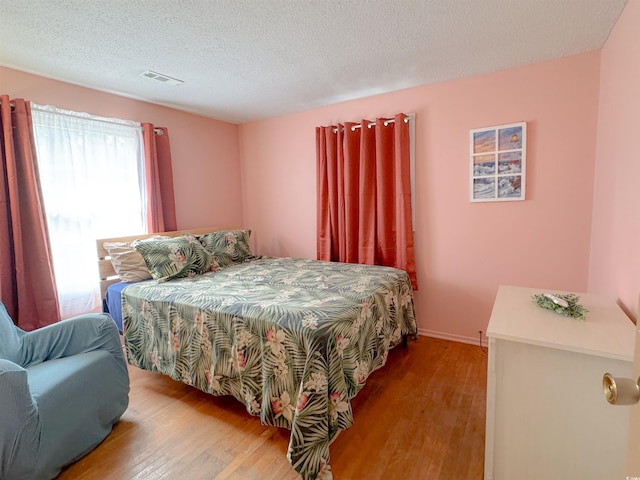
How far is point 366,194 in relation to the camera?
10.1ft

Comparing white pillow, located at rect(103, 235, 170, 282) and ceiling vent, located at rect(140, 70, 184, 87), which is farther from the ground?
ceiling vent, located at rect(140, 70, 184, 87)

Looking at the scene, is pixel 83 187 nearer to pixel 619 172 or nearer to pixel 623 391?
pixel 623 391

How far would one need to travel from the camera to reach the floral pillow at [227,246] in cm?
303

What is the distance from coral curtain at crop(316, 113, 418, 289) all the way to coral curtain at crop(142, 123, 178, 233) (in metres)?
1.52

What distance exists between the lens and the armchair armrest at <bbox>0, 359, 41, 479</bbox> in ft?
4.10

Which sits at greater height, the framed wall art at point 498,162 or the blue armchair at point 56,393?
the framed wall art at point 498,162

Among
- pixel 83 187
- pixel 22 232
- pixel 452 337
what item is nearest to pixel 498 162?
pixel 452 337

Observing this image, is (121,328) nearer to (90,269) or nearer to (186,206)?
(90,269)

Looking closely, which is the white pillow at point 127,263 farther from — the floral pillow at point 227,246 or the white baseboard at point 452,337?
the white baseboard at point 452,337

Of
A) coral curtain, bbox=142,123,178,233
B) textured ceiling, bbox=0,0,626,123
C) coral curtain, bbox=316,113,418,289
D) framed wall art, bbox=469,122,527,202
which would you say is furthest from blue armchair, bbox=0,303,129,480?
framed wall art, bbox=469,122,527,202

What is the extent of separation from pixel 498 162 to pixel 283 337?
219cm

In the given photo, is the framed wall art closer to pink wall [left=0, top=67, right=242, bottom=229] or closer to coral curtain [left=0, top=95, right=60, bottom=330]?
pink wall [left=0, top=67, right=242, bottom=229]

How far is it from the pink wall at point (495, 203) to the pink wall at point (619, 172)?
0.13 meters

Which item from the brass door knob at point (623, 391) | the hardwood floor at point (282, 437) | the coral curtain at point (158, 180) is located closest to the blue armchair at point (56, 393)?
the hardwood floor at point (282, 437)
